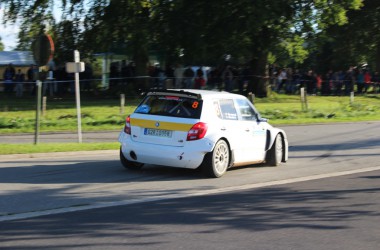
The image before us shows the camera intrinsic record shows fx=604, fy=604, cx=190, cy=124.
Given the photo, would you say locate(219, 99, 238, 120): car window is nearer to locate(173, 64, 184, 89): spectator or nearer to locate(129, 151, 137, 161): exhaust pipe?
locate(129, 151, 137, 161): exhaust pipe

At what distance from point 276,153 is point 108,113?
14616 mm

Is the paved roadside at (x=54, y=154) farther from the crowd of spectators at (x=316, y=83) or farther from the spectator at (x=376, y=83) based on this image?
the spectator at (x=376, y=83)

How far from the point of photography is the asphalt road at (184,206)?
21.3 ft

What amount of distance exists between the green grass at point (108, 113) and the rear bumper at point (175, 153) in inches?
155

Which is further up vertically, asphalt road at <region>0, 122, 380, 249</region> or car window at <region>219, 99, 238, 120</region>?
car window at <region>219, 99, 238, 120</region>

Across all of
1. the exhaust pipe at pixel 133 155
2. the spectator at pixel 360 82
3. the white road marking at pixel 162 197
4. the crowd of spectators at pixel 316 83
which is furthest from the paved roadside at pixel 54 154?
the spectator at pixel 360 82

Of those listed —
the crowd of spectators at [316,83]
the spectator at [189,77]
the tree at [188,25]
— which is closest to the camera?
the tree at [188,25]

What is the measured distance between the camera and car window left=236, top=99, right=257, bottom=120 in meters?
11.8

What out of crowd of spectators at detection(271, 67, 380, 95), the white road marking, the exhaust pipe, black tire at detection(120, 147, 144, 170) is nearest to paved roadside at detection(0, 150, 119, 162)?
black tire at detection(120, 147, 144, 170)

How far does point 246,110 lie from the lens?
39.3 feet

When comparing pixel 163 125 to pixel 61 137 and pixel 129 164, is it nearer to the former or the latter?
pixel 129 164

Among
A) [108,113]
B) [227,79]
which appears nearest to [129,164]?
[108,113]

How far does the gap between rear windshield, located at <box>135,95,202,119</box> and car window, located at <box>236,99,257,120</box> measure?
1275 mm

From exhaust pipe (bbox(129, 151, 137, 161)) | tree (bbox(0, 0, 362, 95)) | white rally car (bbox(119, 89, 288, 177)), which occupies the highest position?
tree (bbox(0, 0, 362, 95))
